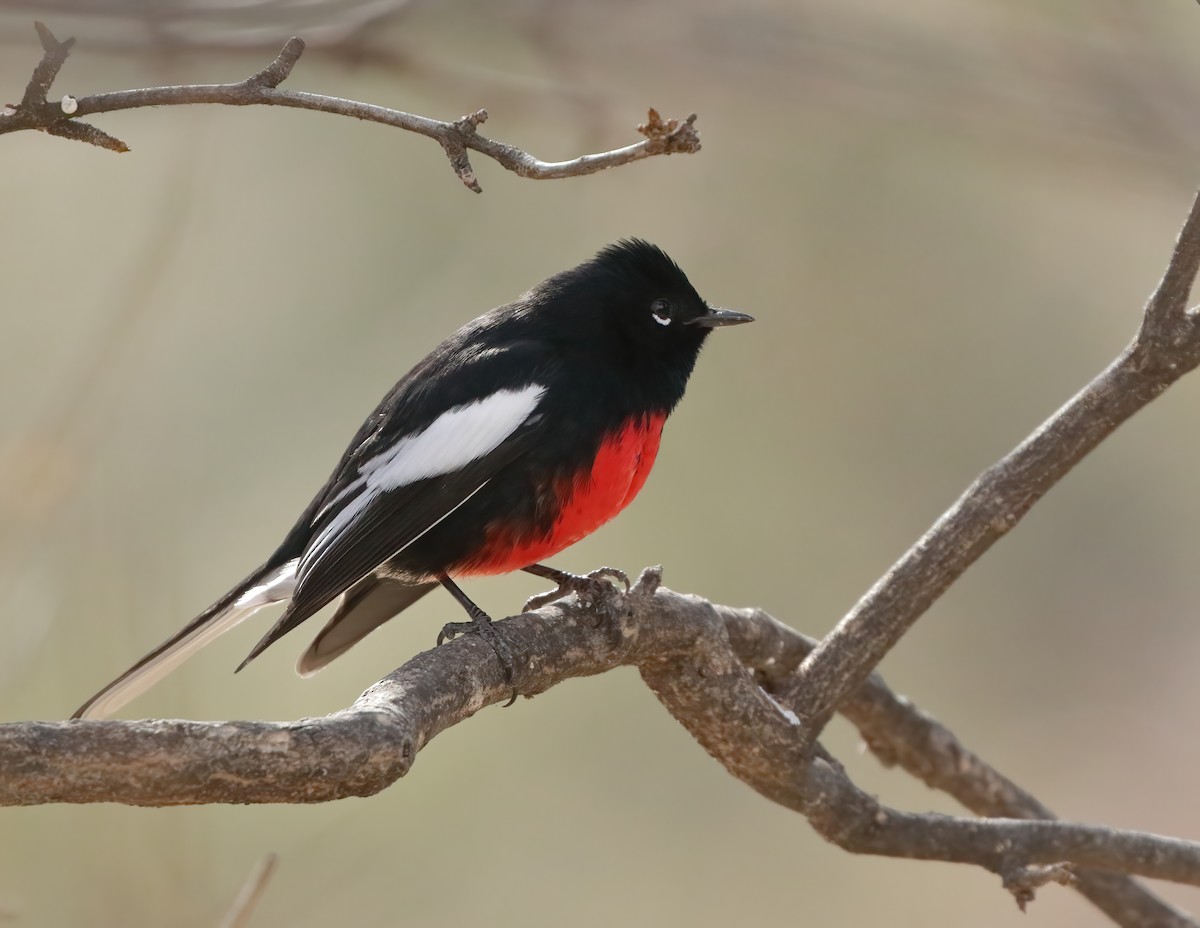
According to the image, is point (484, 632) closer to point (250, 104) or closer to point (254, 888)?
point (254, 888)

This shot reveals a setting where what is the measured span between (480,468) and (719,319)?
834 millimetres

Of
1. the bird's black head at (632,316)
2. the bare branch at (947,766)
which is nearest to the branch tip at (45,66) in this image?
the bird's black head at (632,316)

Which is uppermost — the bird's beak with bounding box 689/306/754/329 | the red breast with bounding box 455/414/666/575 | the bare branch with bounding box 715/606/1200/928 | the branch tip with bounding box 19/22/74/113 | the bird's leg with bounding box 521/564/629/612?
the bird's beak with bounding box 689/306/754/329

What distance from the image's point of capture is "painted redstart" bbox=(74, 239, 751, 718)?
287 cm

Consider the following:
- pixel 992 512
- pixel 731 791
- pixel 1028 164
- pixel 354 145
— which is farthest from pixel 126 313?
pixel 731 791

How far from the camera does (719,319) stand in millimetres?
3381

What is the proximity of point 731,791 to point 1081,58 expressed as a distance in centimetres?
414

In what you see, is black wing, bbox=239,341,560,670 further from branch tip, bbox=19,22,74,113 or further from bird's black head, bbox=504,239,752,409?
branch tip, bbox=19,22,74,113

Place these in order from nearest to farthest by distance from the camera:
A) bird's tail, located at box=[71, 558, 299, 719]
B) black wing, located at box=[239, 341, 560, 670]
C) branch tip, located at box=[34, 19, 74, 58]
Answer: branch tip, located at box=[34, 19, 74, 58], bird's tail, located at box=[71, 558, 299, 719], black wing, located at box=[239, 341, 560, 670]

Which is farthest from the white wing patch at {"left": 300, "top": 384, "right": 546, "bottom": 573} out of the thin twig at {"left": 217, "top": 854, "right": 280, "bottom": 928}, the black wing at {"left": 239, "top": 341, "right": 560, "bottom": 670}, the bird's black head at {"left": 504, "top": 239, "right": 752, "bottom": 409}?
the thin twig at {"left": 217, "top": 854, "right": 280, "bottom": 928}

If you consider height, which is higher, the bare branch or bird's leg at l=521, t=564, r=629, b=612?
bird's leg at l=521, t=564, r=629, b=612

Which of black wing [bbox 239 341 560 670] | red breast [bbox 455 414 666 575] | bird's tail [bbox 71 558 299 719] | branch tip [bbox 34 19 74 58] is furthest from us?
red breast [bbox 455 414 666 575]

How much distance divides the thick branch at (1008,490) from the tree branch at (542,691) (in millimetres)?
165

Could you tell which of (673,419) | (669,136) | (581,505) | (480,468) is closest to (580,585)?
(581,505)
